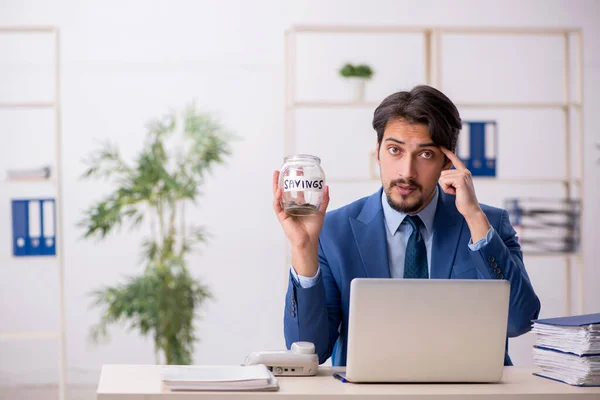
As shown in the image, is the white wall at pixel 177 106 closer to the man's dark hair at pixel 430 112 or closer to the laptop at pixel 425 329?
the man's dark hair at pixel 430 112

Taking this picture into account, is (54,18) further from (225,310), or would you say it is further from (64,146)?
(225,310)

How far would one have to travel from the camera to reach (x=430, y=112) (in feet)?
7.38

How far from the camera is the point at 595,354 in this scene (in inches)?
69.7

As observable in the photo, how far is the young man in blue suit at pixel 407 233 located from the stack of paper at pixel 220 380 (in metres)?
0.45

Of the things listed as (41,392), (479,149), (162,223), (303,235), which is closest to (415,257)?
(303,235)

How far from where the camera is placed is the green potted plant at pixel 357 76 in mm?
4375

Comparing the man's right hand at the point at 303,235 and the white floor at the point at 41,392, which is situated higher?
the man's right hand at the point at 303,235

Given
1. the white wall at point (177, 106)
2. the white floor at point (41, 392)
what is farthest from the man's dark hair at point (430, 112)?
the white floor at point (41, 392)

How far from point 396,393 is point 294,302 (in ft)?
1.86

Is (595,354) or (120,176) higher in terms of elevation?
(120,176)

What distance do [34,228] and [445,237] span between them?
2.61 metres

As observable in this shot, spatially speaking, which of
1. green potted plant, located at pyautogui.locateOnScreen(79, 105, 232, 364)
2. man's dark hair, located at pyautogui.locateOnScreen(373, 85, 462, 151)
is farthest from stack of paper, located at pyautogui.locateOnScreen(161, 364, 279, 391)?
green potted plant, located at pyautogui.locateOnScreen(79, 105, 232, 364)

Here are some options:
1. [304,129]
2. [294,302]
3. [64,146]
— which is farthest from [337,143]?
[294,302]

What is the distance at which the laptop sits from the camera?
66.2 inches
